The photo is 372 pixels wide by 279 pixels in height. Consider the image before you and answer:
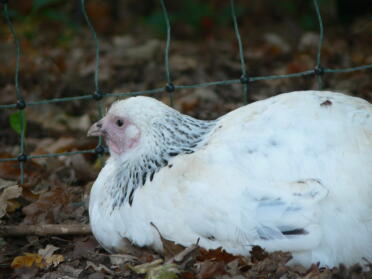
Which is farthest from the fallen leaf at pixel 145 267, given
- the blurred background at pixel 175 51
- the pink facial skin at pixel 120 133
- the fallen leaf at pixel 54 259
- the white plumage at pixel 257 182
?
the blurred background at pixel 175 51

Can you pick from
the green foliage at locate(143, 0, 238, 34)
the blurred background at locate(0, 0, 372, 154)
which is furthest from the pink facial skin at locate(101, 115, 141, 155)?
the green foliage at locate(143, 0, 238, 34)

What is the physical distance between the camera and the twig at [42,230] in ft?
11.8

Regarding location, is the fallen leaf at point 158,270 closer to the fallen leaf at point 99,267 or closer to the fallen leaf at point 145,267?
the fallen leaf at point 145,267

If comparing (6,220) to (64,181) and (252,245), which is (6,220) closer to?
(64,181)

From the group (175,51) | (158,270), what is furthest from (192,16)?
(158,270)

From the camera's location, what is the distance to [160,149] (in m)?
3.37

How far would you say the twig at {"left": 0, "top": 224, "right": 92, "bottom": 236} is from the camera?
3.61 meters

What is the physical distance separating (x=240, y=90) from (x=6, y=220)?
8.05ft

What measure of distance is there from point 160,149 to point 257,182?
0.63m

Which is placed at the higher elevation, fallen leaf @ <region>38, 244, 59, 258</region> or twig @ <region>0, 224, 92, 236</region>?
twig @ <region>0, 224, 92, 236</region>

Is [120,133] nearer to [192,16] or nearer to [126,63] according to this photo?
[126,63]

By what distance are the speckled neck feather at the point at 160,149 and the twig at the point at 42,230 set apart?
37 cm

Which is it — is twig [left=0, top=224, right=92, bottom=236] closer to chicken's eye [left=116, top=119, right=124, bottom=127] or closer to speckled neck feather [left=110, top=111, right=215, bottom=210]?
speckled neck feather [left=110, top=111, right=215, bottom=210]

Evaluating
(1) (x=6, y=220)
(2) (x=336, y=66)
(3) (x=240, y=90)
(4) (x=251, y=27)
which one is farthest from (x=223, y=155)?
(4) (x=251, y=27)
